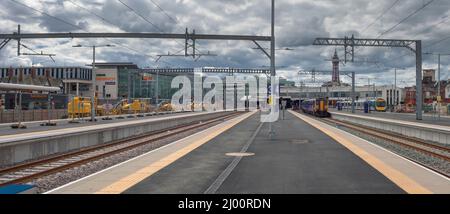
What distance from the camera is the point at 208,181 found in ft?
34.2

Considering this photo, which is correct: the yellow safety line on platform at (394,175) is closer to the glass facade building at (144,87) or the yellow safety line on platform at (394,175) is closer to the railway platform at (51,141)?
the railway platform at (51,141)

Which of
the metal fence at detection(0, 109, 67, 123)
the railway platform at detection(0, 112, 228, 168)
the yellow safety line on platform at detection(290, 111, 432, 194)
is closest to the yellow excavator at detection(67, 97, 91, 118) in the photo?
the metal fence at detection(0, 109, 67, 123)

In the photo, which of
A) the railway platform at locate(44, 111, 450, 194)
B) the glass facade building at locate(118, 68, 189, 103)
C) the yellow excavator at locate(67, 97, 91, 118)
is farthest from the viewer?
the glass facade building at locate(118, 68, 189, 103)

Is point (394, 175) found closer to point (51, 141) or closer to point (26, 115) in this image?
point (51, 141)

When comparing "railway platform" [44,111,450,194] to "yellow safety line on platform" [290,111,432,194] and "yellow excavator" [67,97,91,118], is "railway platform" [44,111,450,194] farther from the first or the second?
"yellow excavator" [67,97,91,118]

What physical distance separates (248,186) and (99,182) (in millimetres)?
3404

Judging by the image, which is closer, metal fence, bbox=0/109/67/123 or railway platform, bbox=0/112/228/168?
railway platform, bbox=0/112/228/168

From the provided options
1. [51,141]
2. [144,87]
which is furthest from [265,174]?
[144,87]

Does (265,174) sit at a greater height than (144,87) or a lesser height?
lesser

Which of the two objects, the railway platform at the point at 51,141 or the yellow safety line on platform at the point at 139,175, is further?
the railway platform at the point at 51,141

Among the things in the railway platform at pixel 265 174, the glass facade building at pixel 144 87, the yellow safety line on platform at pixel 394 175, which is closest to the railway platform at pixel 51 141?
the railway platform at pixel 265 174

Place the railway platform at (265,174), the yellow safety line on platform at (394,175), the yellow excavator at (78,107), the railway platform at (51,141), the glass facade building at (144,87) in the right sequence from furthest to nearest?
the glass facade building at (144,87)
the yellow excavator at (78,107)
the railway platform at (51,141)
the railway platform at (265,174)
the yellow safety line on platform at (394,175)
